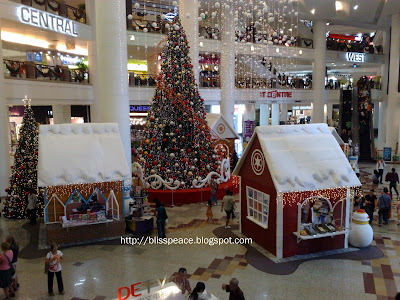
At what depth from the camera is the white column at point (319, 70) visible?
2631 cm

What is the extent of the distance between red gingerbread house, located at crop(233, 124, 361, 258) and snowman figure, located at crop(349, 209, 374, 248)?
0.62 ft

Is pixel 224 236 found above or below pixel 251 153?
below

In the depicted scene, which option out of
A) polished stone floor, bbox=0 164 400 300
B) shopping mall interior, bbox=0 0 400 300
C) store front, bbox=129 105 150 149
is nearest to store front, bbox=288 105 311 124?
store front, bbox=129 105 150 149

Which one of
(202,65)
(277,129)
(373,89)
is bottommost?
(277,129)

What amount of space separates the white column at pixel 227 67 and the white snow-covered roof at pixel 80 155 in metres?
13.8

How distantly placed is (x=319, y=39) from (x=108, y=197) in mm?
22122

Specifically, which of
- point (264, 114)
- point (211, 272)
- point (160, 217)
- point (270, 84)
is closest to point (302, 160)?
point (211, 272)

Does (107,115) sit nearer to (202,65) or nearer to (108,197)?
(108,197)

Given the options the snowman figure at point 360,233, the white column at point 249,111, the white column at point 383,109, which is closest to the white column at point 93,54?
the snowman figure at point 360,233

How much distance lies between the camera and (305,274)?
7.11m

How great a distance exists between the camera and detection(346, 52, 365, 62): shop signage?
2846 cm

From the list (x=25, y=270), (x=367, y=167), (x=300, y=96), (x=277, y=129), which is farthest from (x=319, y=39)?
(x=25, y=270)

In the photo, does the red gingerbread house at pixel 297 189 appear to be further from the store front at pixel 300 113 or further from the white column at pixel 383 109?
the store front at pixel 300 113

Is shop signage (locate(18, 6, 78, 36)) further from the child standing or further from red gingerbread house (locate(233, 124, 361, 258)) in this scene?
red gingerbread house (locate(233, 124, 361, 258))
